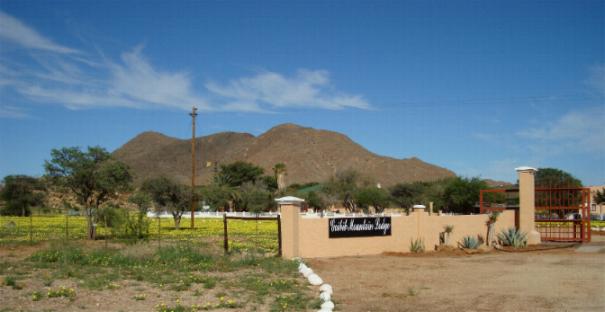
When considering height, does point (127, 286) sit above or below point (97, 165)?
below

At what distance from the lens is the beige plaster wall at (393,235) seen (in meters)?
21.5

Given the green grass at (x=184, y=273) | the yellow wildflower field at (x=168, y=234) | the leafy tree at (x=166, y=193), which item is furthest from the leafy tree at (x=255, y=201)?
the green grass at (x=184, y=273)

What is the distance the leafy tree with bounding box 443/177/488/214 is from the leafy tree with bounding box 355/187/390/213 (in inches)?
536

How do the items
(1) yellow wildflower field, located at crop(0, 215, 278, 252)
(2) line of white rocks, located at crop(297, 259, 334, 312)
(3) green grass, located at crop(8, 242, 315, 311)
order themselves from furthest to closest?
(1) yellow wildflower field, located at crop(0, 215, 278, 252) < (3) green grass, located at crop(8, 242, 315, 311) < (2) line of white rocks, located at crop(297, 259, 334, 312)

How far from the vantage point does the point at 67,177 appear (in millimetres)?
31531

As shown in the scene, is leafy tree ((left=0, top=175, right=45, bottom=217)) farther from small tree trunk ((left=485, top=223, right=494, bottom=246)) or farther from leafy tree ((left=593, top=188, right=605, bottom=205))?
leafy tree ((left=593, top=188, right=605, bottom=205))

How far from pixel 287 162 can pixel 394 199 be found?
7638cm

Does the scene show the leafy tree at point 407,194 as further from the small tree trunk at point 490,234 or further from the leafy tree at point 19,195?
the small tree trunk at point 490,234

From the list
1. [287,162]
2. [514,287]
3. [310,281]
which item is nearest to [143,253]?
[310,281]

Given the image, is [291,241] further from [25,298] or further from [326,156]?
[326,156]

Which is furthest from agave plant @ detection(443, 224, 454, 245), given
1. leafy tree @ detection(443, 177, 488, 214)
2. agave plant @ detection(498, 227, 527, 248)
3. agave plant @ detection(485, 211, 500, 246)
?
leafy tree @ detection(443, 177, 488, 214)

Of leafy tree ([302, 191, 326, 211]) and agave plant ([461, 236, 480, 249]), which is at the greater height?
agave plant ([461, 236, 480, 249])

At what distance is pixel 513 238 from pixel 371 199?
187 feet

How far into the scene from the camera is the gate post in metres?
20.7
